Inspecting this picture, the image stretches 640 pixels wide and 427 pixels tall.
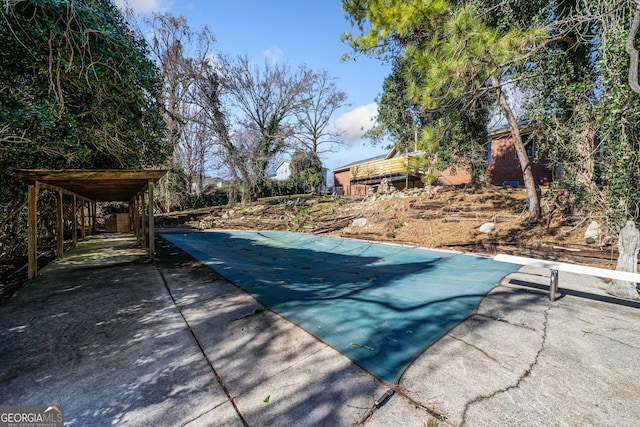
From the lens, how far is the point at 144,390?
195 centimetres

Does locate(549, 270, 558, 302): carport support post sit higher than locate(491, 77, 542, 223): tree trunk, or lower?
lower

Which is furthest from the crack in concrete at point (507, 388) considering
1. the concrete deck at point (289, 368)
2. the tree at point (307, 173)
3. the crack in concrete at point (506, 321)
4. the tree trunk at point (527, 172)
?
the tree at point (307, 173)

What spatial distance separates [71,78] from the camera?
3.45 meters

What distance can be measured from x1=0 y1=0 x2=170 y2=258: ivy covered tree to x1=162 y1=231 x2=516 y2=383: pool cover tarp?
331 centimetres

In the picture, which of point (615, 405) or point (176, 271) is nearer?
point (615, 405)

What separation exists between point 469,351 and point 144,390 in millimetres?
2783

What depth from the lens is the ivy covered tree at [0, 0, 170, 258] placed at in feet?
9.14

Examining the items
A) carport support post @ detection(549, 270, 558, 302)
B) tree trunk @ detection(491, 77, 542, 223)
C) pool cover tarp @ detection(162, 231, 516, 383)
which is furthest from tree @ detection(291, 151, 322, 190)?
carport support post @ detection(549, 270, 558, 302)

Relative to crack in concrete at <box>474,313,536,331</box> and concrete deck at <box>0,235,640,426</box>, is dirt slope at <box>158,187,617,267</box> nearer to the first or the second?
concrete deck at <box>0,235,640,426</box>

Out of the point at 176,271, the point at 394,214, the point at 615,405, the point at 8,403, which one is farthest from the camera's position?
the point at 394,214

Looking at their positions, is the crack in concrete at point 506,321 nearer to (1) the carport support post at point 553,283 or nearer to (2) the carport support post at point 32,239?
(1) the carport support post at point 553,283

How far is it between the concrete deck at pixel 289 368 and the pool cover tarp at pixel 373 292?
16 cm

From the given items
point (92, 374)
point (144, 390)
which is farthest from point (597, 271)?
point (92, 374)

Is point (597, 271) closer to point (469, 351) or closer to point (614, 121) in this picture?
point (614, 121)
